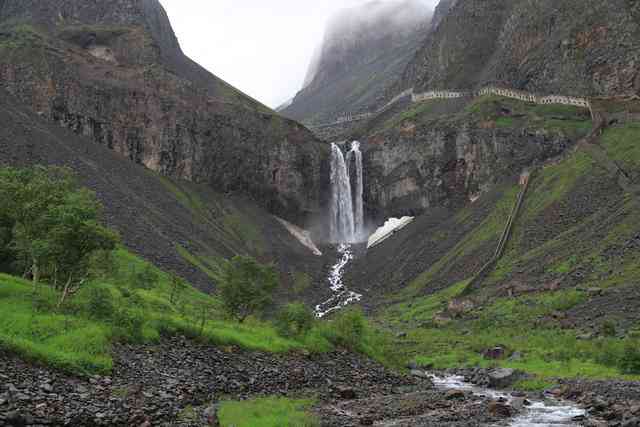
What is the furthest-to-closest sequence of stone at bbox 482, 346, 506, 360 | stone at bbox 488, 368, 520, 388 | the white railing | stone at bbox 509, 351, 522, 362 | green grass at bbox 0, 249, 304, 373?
the white railing, stone at bbox 482, 346, 506, 360, stone at bbox 509, 351, 522, 362, stone at bbox 488, 368, 520, 388, green grass at bbox 0, 249, 304, 373

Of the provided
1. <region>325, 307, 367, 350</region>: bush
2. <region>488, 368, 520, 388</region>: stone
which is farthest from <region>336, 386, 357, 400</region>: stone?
<region>325, 307, 367, 350</region>: bush

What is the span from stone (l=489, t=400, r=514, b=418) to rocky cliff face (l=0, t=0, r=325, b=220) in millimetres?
99769

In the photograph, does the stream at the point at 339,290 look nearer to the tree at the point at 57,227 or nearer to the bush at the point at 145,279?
the bush at the point at 145,279

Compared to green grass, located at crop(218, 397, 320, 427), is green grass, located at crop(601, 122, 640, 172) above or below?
above

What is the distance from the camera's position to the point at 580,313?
48719 millimetres

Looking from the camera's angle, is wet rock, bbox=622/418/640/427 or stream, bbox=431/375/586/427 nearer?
wet rock, bbox=622/418/640/427

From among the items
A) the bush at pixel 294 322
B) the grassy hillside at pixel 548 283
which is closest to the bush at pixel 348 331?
the bush at pixel 294 322

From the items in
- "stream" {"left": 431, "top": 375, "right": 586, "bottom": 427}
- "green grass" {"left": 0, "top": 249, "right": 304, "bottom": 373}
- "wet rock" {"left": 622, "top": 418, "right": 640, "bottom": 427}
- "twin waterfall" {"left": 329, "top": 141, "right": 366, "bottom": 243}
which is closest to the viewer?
"wet rock" {"left": 622, "top": 418, "right": 640, "bottom": 427}

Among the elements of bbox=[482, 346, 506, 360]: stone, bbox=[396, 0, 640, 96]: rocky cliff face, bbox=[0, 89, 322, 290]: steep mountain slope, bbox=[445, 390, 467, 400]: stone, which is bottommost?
bbox=[445, 390, 467, 400]: stone

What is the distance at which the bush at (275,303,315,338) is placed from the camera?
128ft

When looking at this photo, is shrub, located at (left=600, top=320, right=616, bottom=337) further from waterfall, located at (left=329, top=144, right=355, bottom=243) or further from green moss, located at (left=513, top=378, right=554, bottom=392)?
waterfall, located at (left=329, top=144, right=355, bottom=243)

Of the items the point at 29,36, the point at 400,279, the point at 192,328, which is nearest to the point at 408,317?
the point at 400,279

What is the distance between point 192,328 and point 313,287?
2551 inches

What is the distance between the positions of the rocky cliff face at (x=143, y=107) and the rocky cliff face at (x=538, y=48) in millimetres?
47399
